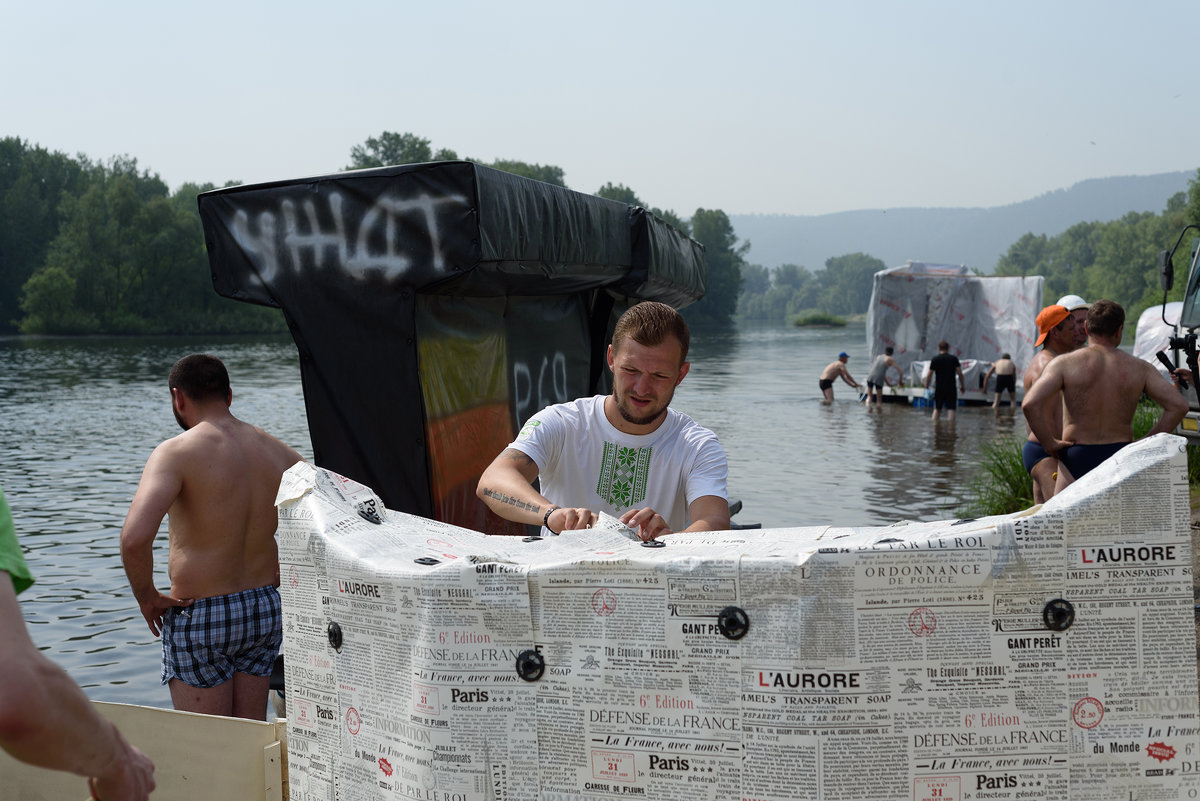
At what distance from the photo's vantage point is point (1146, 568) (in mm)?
1892

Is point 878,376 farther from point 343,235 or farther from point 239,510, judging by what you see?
point 239,510

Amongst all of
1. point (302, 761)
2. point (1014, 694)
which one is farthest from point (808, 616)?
point (302, 761)

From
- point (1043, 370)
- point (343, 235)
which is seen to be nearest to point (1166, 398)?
point (1043, 370)

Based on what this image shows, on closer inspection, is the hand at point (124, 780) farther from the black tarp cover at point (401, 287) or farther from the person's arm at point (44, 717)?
the black tarp cover at point (401, 287)

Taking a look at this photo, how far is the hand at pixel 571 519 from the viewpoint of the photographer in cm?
268

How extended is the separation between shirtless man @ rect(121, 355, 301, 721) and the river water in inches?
119

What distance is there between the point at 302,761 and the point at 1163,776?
1.65 m

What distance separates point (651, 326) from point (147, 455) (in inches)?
724

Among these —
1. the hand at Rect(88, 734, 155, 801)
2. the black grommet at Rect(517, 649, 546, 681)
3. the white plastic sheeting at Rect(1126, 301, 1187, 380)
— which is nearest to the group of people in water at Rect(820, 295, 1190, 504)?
the black grommet at Rect(517, 649, 546, 681)

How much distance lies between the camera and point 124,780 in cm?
185

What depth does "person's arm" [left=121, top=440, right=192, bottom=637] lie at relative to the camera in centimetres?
432

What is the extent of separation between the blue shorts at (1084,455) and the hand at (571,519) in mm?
5328

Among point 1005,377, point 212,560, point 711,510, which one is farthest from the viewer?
point 1005,377

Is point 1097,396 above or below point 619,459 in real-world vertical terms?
below
